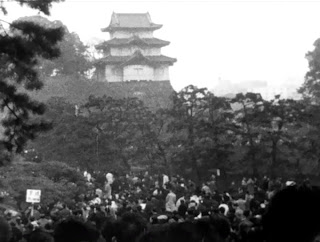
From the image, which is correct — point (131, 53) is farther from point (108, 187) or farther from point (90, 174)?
point (108, 187)

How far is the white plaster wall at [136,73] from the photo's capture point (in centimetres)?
4741

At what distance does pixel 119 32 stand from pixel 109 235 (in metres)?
42.0

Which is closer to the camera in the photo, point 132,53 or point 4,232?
point 4,232

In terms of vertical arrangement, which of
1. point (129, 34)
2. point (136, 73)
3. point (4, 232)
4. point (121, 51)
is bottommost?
point (4, 232)

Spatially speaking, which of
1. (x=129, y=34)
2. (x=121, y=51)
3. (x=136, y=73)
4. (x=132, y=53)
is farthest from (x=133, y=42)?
(x=136, y=73)

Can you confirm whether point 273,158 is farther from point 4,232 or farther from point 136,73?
point 136,73

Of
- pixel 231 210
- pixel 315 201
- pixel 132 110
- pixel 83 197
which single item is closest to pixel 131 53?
pixel 132 110

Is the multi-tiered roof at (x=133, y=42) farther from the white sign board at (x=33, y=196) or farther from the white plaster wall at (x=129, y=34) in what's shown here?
the white sign board at (x=33, y=196)

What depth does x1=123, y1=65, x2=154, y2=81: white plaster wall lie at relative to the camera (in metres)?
47.4

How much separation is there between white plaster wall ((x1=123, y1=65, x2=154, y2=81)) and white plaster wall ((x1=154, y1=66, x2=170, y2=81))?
96 cm

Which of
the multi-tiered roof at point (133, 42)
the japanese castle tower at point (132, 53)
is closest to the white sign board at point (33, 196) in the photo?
the japanese castle tower at point (132, 53)

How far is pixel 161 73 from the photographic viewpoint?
160 ft

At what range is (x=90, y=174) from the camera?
27656 millimetres

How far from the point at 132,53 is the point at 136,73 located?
304cm
